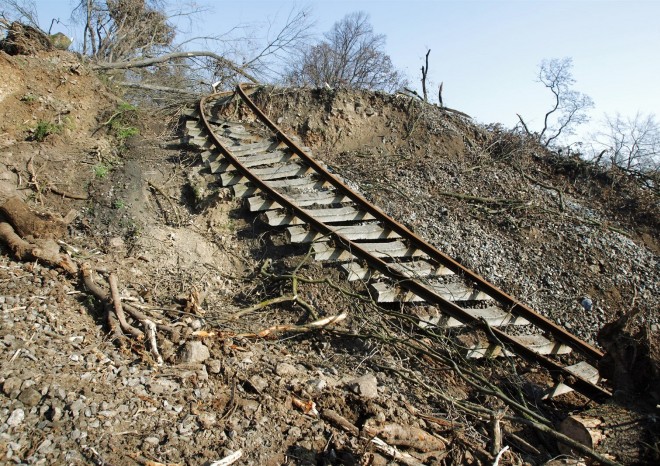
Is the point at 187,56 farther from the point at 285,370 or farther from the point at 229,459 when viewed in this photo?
the point at 229,459

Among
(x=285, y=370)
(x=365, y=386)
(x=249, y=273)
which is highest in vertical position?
(x=249, y=273)

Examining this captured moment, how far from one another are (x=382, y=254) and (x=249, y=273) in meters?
1.63

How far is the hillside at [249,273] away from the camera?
3.34 metres

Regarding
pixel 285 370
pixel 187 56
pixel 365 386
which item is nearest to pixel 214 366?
pixel 285 370

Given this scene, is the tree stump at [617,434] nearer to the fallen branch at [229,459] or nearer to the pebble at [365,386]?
the pebble at [365,386]

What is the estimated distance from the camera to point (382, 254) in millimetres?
6137

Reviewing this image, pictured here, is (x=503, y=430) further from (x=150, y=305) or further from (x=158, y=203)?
(x=158, y=203)

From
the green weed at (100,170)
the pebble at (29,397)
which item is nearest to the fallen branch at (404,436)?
the pebble at (29,397)

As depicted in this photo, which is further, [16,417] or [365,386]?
[365,386]

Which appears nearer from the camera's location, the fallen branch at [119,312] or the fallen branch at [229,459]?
the fallen branch at [229,459]

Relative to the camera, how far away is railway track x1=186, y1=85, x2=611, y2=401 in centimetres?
529

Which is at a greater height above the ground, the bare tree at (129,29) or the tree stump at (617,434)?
the bare tree at (129,29)

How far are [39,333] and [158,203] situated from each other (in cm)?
286

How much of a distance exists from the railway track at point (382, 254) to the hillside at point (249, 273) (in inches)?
9.7
